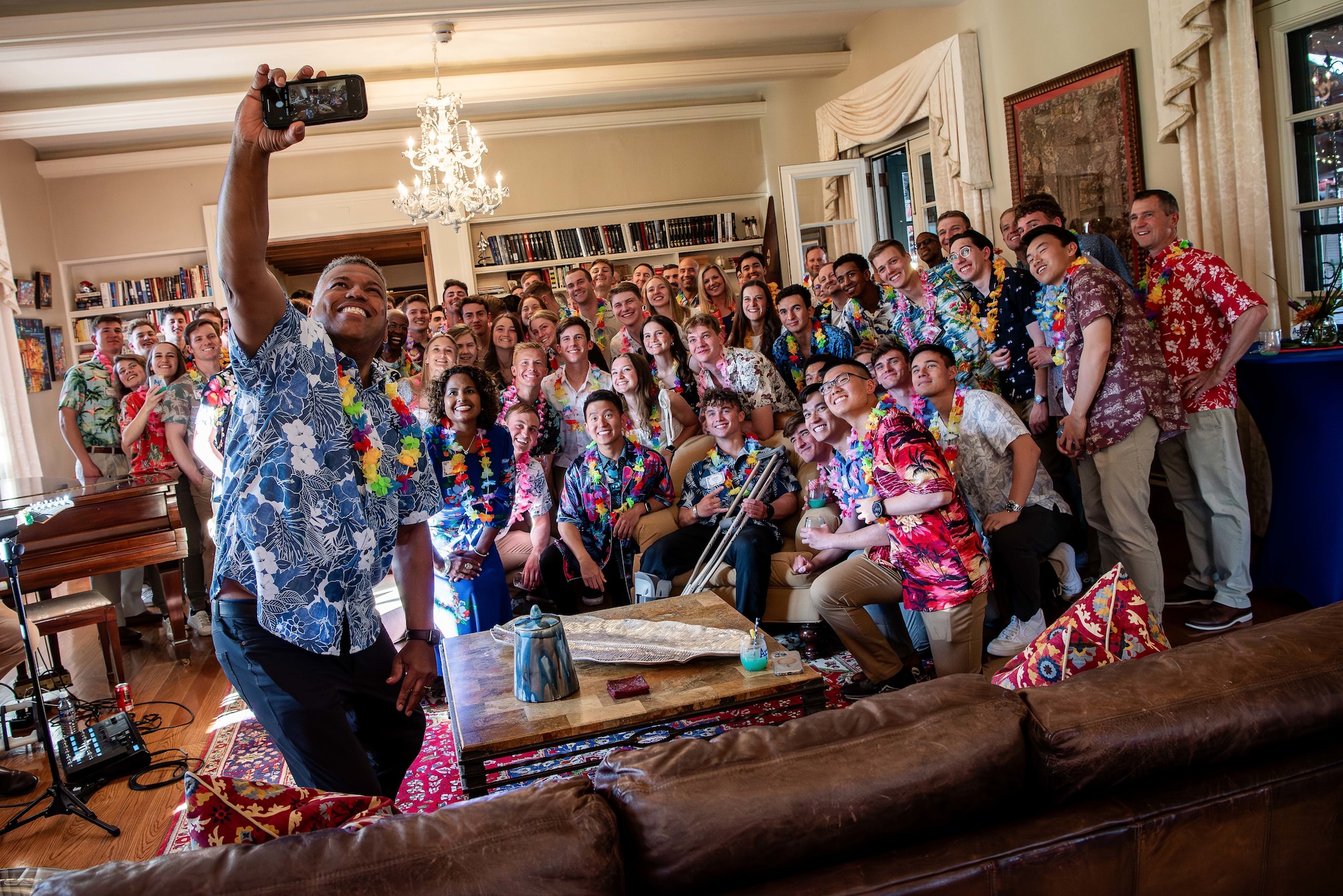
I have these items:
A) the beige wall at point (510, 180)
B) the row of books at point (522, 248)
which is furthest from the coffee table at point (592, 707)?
the beige wall at point (510, 180)

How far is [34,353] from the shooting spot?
7168mm

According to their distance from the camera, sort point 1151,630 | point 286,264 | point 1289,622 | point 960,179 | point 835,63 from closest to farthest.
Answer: point 1289,622 < point 1151,630 < point 960,179 < point 835,63 < point 286,264

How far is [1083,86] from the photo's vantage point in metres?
5.05

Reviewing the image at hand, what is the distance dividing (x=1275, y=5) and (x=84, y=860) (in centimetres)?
551

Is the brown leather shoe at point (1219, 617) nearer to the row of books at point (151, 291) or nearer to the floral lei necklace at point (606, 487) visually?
the floral lei necklace at point (606, 487)

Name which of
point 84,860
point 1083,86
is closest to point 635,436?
point 84,860

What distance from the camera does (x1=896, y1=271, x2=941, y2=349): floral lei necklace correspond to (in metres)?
4.22

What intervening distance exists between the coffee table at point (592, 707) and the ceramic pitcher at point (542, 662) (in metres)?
0.03

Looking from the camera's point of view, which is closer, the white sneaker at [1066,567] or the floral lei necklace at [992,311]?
the white sneaker at [1066,567]

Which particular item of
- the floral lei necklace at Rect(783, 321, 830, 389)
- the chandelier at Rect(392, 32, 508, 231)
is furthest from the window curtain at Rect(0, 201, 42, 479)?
the floral lei necklace at Rect(783, 321, 830, 389)

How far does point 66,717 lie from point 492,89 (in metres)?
5.26

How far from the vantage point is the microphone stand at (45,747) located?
108 inches

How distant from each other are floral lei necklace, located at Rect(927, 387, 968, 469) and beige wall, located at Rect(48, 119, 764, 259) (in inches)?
225

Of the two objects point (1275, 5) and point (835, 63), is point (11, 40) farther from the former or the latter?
point (1275, 5)
